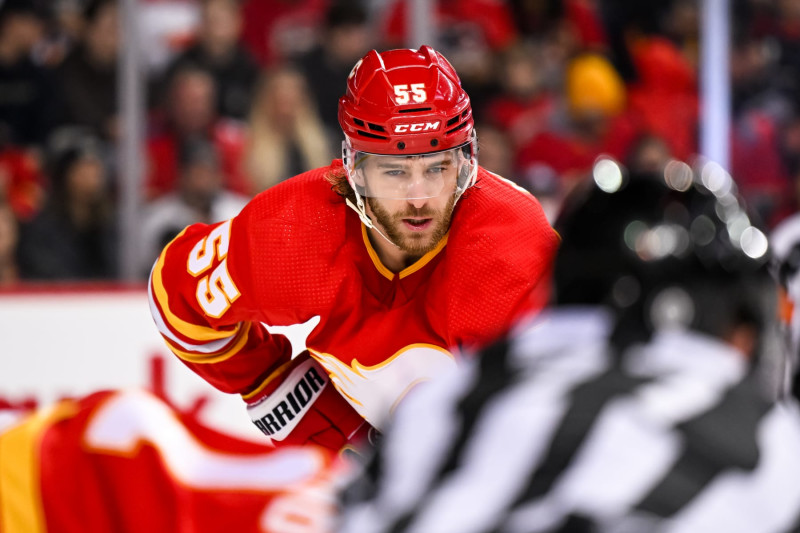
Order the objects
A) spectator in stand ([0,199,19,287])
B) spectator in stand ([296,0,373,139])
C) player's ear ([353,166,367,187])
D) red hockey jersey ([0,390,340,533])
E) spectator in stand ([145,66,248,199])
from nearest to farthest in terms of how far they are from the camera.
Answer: red hockey jersey ([0,390,340,533]) < player's ear ([353,166,367,187]) < spectator in stand ([0,199,19,287]) < spectator in stand ([145,66,248,199]) < spectator in stand ([296,0,373,139])

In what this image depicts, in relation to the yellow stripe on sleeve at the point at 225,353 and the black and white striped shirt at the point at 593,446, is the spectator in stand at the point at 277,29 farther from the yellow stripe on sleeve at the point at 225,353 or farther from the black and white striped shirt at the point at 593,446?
the black and white striped shirt at the point at 593,446

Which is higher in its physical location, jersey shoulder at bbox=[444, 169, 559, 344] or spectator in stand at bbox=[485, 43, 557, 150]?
jersey shoulder at bbox=[444, 169, 559, 344]

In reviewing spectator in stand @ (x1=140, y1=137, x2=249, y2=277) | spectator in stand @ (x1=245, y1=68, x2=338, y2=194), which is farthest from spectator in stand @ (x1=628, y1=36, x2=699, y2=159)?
spectator in stand @ (x1=140, y1=137, x2=249, y2=277)

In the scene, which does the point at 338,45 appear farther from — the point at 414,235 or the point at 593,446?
the point at 593,446

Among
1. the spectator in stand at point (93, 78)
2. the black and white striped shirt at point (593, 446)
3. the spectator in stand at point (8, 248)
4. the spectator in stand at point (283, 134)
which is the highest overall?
the black and white striped shirt at point (593, 446)

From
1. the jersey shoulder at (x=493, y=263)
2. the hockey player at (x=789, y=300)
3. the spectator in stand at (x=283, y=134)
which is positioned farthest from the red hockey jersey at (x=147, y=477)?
the spectator in stand at (x=283, y=134)

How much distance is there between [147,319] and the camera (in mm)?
3887

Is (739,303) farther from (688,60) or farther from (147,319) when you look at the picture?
(688,60)

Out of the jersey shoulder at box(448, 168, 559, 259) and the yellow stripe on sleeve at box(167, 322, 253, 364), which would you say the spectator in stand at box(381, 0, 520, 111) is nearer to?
the yellow stripe on sleeve at box(167, 322, 253, 364)

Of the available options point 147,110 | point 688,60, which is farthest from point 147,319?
point 688,60

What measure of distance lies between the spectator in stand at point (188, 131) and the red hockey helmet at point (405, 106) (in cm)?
192

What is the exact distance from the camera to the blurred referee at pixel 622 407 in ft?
3.29

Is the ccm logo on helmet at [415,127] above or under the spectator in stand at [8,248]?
above

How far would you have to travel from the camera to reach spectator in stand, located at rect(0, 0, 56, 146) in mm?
4070
